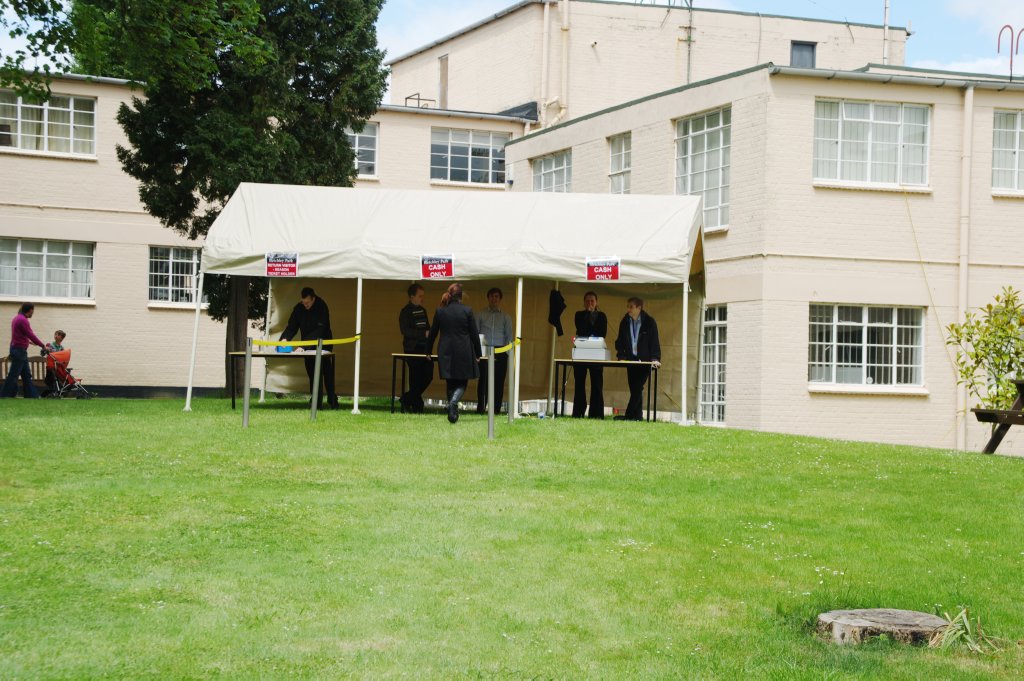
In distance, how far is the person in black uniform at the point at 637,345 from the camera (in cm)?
1991

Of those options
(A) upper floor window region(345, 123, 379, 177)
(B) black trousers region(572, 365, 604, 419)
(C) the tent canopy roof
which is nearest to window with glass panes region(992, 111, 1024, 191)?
(C) the tent canopy roof

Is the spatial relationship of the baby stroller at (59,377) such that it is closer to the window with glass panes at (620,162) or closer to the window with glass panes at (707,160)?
the window with glass panes at (620,162)

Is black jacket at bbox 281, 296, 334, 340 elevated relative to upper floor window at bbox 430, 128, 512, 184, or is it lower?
lower

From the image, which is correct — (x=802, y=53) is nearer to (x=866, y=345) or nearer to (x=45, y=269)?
(x=866, y=345)

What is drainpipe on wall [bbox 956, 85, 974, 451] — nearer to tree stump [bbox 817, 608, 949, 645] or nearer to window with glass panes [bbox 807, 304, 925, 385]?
window with glass panes [bbox 807, 304, 925, 385]

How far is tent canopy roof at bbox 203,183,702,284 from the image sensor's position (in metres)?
19.0

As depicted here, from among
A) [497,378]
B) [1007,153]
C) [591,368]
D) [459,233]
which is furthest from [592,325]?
Answer: [1007,153]

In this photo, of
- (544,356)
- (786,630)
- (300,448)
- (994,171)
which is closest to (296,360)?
(544,356)

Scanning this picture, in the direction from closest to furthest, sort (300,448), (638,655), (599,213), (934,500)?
(638,655) < (934,500) < (300,448) < (599,213)

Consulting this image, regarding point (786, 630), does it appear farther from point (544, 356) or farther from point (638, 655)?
point (544, 356)

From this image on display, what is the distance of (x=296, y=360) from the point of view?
72.2 ft

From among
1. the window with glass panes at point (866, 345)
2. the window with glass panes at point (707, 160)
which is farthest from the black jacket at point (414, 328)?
the window with glass panes at point (866, 345)

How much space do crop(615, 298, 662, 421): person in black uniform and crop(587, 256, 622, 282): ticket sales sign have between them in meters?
1.19

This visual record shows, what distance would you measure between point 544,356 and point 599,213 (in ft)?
12.2
